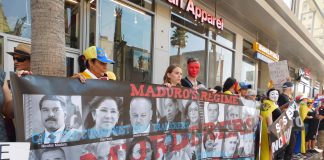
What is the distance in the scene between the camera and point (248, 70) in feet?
42.8

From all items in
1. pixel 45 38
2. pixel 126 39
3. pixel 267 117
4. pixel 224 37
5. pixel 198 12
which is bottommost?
pixel 267 117

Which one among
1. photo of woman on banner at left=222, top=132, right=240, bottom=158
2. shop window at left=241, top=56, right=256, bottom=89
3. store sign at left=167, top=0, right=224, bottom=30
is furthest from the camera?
shop window at left=241, top=56, right=256, bottom=89

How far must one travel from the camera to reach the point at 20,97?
6.63 ft

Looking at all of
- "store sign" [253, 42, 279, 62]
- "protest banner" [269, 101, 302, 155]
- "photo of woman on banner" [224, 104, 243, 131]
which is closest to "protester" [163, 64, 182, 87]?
"photo of woman on banner" [224, 104, 243, 131]

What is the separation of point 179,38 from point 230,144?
16.1ft

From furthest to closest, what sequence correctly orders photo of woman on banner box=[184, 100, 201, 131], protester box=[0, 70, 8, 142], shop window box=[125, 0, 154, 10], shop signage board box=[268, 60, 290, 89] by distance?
shop signage board box=[268, 60, 290, 89], shop window box=[125, 0, 154, 10], photo of woman on banner box=[184, 100, 201, 131], protester box=[0, 70, 8, 142]

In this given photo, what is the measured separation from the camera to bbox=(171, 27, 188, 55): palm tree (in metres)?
8.33

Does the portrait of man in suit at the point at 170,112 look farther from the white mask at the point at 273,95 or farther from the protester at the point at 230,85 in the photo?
the white mask at the point at 273,95

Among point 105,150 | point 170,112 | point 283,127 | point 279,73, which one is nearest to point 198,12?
point 279,73

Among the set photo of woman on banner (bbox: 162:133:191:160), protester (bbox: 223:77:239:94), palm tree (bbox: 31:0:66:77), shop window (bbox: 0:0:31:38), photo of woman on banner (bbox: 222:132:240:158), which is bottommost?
photo of woman on banner (bbox: 222:132:240:158)

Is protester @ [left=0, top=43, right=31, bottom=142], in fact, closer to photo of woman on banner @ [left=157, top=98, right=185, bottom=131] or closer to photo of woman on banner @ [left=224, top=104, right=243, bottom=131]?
photo of woman on banner @ [left=157, top=98, right=185, bottom=131]

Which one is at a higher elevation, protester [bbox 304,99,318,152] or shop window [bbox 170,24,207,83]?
shop window [bbox 170,24,207,83]

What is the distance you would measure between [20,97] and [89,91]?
0.59m

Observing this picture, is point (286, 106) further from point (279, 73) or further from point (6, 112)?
point (6, 112)
